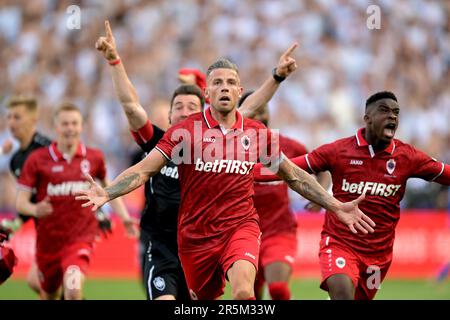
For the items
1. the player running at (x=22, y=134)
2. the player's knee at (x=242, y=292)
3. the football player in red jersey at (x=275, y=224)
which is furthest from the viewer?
the player running at (x=22, y=134)

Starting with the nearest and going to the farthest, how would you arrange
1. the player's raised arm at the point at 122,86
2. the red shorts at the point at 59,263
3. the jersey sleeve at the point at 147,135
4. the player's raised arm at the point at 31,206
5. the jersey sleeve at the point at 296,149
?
1. the player's raised arm at the point at 122,86
2. the jersey sleeve at the point at 147,135
3. the player's raised arm at the point at 31,206
4. the red shorts at the point at 59,263
5. the jersey sleeve at the point at 296,149

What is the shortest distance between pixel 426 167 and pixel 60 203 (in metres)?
4.47

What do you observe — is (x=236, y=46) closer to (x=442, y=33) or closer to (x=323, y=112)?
(x=323, y=112)

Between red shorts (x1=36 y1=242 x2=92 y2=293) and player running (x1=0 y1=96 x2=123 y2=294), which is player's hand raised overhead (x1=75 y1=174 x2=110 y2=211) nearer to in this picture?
Result: red shorts (x1=36 y1=242 x2=92 y2=293)

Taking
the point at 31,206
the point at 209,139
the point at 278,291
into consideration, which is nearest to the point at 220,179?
the point at 209,139

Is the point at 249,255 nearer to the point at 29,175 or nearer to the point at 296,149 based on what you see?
the point at 296,149

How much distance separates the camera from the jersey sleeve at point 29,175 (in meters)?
10.8

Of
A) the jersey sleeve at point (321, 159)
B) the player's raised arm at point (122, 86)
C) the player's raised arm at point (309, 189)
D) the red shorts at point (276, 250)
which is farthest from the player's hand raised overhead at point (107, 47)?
the red shorts at point (276, 250)

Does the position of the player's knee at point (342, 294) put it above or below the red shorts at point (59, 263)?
below

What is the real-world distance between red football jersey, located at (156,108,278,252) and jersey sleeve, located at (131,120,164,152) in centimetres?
102

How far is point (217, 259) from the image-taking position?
8094 mm

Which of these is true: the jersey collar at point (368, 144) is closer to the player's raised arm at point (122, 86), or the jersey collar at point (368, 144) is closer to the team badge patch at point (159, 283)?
the player's raised arm at point (122, 86)

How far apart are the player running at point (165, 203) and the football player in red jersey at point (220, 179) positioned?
3.29ft

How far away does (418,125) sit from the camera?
20.7 metres
